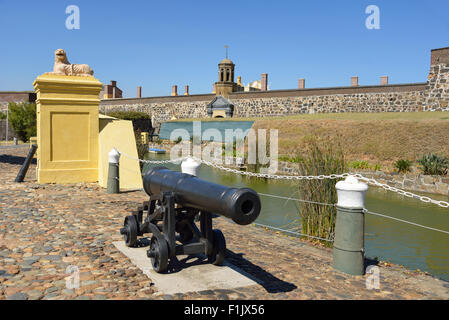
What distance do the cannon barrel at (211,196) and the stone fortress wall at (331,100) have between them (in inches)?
908

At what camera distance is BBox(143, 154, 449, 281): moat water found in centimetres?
547

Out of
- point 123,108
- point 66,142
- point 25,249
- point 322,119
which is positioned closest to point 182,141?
point 322,119

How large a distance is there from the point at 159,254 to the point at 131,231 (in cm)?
88

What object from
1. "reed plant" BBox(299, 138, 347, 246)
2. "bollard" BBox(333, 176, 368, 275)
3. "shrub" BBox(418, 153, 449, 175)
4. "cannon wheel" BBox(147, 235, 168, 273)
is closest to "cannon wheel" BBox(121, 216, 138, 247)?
"cannon wheel" BBox(147, 235, 168, 273)

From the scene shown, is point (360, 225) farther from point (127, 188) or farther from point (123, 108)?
point (123, 108)

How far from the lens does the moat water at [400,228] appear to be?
547cm

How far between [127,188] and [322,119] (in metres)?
17.1

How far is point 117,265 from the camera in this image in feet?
12.3

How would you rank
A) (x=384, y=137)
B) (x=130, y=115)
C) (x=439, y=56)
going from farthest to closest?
(x=130, y=115) → (x=439, y=56) → (x=384, y=137)

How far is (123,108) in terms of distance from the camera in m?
47.2

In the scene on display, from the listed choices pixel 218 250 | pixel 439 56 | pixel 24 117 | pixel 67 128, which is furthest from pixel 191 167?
pixel 24 117

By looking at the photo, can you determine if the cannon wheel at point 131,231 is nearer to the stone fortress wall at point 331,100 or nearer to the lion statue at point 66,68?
the lion statue at point 66,68

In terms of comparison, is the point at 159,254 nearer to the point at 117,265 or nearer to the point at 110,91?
the point at 117,265

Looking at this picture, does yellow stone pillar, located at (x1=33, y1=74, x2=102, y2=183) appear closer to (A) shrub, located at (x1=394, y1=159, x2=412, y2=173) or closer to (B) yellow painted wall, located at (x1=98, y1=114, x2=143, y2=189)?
(B) yellow painted wall, located at (x1=98, y1=114, x2=143, y2=189)
